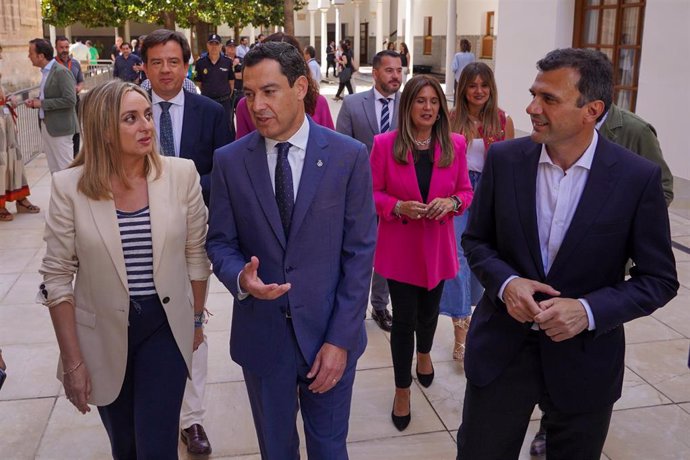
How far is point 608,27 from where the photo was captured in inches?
441

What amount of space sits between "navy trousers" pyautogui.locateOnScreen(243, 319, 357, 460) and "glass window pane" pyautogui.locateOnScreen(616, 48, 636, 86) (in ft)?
31.7

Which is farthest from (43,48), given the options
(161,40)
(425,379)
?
(425,379)

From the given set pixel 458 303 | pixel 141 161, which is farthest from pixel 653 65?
pixel 141 161

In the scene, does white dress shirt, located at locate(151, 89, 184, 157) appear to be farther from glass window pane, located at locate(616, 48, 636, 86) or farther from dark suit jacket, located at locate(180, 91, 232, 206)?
glass window pane, located at locate(616, 48, 636, 86)

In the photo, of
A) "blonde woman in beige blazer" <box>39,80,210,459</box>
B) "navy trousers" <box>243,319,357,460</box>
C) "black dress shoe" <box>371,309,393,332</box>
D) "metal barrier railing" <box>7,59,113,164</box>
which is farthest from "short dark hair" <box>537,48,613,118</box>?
"metal barrier railing" <box>7,59,113,164</box>

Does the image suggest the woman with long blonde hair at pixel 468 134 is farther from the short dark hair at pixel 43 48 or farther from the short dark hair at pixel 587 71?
the short dark hair at pixel 43 48

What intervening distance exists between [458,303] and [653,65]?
699cm

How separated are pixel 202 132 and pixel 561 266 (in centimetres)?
211

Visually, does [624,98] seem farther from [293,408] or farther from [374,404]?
[293,408]

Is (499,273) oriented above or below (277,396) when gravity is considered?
above

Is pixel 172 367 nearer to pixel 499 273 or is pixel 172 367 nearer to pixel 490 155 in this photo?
pixel 499 273

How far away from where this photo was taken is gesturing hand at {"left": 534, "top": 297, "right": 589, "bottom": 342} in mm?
2264

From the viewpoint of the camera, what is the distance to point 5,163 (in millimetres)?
8281

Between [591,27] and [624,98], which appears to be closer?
[624,98]
